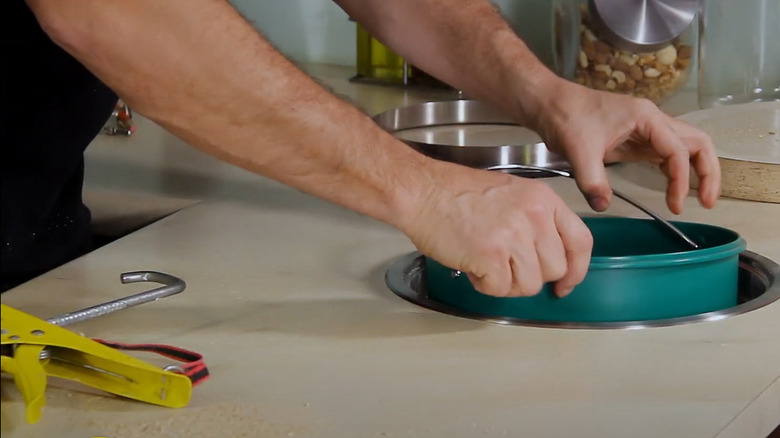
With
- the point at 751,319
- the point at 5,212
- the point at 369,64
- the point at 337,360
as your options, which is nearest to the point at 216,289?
the point at 337,360

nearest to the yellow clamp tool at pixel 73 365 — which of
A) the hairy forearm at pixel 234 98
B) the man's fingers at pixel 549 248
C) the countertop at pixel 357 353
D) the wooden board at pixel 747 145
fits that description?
the countertop at pixel 357 353

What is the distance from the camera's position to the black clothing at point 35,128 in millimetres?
1188

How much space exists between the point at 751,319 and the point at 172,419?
0.47 metres

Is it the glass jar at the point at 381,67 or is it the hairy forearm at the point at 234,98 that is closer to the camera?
the hairy forearm at the point at 234,98

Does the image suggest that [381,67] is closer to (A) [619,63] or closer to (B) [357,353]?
(A) [619,63]

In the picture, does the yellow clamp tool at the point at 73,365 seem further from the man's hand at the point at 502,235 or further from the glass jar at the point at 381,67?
the glass jar at the point at 381,67

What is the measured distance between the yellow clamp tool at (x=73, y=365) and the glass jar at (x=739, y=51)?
1.10 meters

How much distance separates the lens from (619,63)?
1.65m

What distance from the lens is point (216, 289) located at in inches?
40.3

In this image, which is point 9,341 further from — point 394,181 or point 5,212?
point 5,212

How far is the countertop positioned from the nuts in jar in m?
0.42

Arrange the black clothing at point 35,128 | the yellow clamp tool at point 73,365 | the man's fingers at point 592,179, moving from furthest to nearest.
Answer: the black clothing at point 35,128
the man's fingers at point 592,179
the yellow clamp tool at point 73,365

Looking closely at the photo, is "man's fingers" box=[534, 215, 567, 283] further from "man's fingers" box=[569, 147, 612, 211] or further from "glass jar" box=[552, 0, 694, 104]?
"glass jar" box=[552, 0, 694, 104]

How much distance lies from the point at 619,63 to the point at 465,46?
18.2 inches
